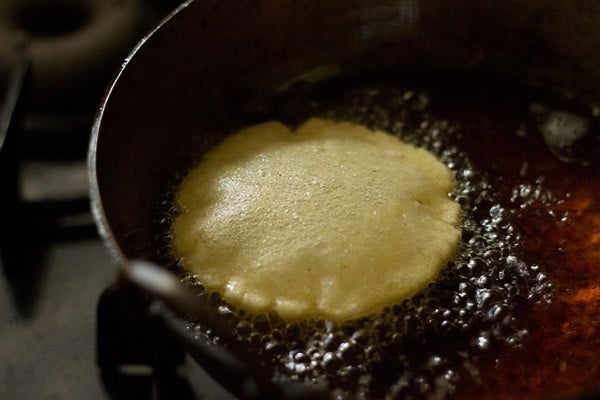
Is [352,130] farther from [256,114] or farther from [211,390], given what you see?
[211,390]

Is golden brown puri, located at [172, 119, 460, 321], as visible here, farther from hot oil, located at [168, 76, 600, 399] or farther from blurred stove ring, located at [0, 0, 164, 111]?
blurred stove ring, located at [0, 0, 164, 111]

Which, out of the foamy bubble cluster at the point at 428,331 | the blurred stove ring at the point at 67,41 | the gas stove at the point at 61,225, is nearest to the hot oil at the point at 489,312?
the foamy bubble cluster at the point at 428,331

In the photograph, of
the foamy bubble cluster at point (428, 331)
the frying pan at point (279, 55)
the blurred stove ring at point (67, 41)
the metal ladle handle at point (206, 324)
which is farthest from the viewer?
the blurred stove ring at point (67, 41)

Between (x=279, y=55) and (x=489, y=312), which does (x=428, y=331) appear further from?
(x=279, y=55)

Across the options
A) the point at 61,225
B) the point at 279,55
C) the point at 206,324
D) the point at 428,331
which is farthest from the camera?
the point at 279,55

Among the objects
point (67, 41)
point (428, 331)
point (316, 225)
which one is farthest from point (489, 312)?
point (67, 41)

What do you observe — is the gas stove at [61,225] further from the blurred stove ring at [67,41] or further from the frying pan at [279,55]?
the frying pan at [279,55]

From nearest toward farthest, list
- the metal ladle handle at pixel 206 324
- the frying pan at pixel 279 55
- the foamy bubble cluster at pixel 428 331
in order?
the metal ladle handle at pixel 206 324
the foamy bubble cluster at pixel 428 331
the frying pan at pixel 279 55
